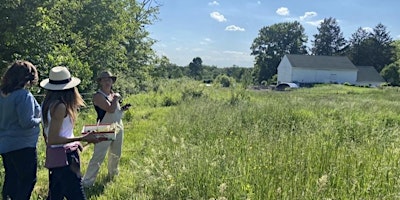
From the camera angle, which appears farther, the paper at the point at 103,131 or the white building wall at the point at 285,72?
the white building wall at the point at 285,72

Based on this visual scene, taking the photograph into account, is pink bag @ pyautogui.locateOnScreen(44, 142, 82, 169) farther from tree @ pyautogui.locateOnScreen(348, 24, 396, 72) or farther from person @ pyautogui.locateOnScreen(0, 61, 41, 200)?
tree @ pyautogui.locateOnScreen(348, 24, 396, 72)

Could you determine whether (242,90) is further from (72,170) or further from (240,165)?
(72,170)

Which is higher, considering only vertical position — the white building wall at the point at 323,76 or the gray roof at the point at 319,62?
the gray roof at the point at 319,62

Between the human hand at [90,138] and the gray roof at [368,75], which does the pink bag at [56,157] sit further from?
the gray roof at [368,75]

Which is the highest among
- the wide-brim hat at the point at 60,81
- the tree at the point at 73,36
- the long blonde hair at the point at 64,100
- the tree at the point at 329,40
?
the tree at the point at 329,40

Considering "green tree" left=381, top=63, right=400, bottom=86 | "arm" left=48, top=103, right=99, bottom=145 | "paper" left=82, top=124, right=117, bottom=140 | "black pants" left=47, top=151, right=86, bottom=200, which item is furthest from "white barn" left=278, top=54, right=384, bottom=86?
"arm" left=48, top=103, right=99, bottom=145

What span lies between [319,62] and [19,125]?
77556 mm

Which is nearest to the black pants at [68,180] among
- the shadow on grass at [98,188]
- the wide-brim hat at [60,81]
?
the wide-brim hat at [60,81]

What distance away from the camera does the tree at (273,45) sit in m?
91.2

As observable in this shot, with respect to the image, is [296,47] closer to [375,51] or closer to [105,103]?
[375,51]

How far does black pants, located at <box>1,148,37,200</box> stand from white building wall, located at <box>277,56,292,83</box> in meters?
72.9

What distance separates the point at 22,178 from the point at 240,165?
8.81ft

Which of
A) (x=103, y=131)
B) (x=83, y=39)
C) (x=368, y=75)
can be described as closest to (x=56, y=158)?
(x=103, y=131)

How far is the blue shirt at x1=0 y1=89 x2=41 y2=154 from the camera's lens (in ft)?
13.4
